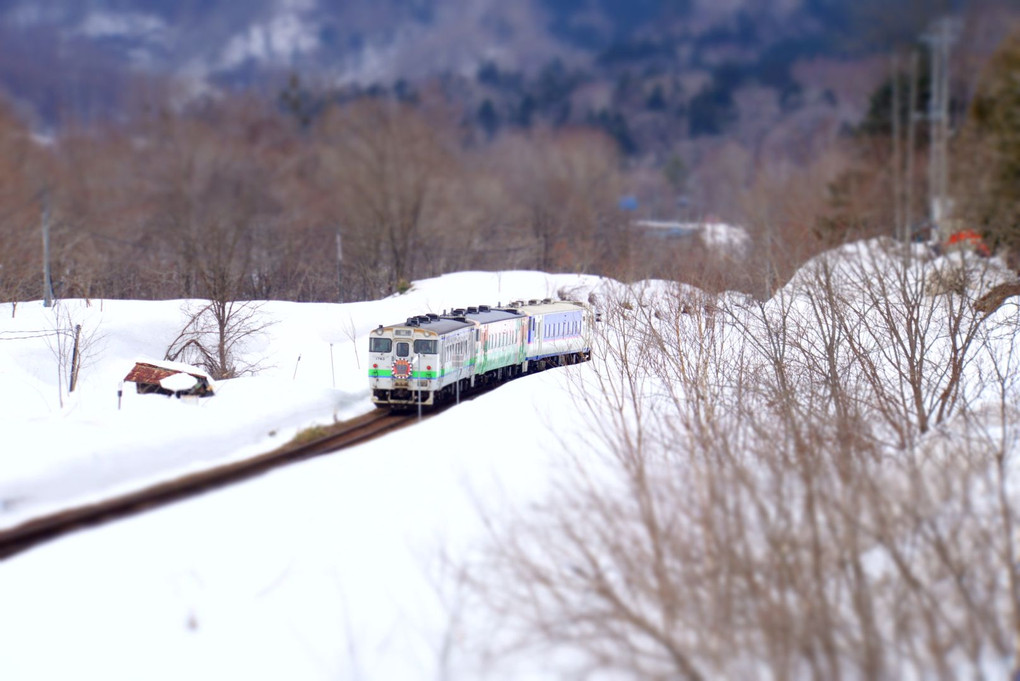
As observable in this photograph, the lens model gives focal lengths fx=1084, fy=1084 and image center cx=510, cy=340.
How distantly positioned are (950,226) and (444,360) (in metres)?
25.3

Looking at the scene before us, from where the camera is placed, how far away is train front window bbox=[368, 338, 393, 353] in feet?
73.4

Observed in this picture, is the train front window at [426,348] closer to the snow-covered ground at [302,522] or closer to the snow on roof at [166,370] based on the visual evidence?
the snow-covered ground at [302,522]

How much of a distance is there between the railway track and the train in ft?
14.4

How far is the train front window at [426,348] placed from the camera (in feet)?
73.0

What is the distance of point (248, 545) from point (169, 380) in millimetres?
8982

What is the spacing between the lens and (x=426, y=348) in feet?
73.1

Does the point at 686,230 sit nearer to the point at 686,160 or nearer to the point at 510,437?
the point at 510,437

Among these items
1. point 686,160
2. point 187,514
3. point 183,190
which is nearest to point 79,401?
point 187,514

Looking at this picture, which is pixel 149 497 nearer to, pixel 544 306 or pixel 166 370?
pixel 166 370

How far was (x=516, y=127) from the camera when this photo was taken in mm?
165375

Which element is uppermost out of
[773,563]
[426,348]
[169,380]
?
[426,348]

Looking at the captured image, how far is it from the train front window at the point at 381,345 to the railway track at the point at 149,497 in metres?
4.54

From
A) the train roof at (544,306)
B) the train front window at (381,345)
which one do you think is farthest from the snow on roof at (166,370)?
the train roof at (544,306)

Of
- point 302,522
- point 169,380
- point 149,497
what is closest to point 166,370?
point 169,380
